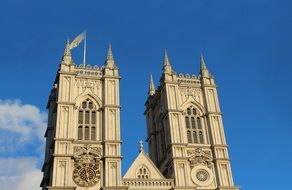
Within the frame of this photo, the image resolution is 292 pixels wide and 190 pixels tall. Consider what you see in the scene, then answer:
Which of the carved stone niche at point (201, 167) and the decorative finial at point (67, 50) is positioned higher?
the decorative finial at point (67, 50)

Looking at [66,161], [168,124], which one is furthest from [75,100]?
[168,124]

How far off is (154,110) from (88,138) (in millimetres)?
13922

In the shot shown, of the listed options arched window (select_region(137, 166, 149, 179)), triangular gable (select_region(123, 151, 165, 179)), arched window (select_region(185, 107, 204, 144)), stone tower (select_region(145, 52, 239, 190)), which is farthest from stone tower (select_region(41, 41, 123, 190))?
arched window (select_region(185, 107, 204, 144))

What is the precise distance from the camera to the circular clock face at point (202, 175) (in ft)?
160

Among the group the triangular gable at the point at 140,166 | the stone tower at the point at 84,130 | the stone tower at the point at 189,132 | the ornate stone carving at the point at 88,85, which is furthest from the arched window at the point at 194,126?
the ornate stone carving at the point at 88,85

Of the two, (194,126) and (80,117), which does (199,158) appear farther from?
(80,117)

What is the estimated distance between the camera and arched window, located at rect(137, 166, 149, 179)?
158 ft

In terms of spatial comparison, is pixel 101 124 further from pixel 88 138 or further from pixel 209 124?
pixel 209 124

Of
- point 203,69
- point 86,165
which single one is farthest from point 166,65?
point 86,165

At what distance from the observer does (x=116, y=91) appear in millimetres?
52281

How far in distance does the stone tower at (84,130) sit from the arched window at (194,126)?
8.94 meters

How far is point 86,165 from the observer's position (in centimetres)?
4666

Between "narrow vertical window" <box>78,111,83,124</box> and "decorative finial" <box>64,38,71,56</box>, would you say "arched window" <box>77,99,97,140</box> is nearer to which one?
"narrow vertical window" <box>78,111,83,124</box>

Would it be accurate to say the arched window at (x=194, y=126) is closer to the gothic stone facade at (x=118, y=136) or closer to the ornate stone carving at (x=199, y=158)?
the gothic stone facade at (x=118, y=136)
